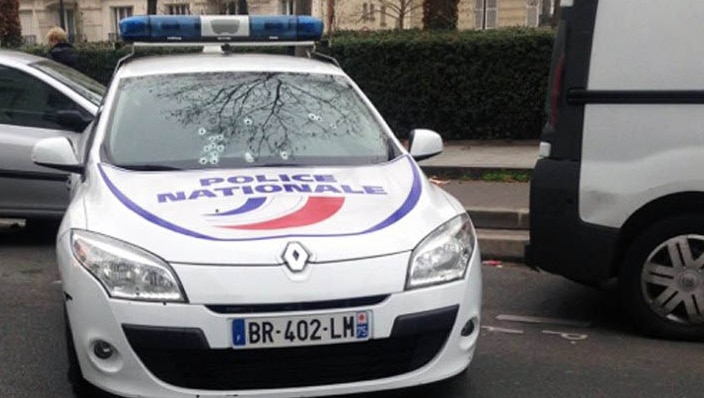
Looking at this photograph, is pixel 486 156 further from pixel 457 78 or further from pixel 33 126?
pixel 33 126

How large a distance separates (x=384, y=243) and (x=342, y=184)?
1.86 ft

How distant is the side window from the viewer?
6.82m

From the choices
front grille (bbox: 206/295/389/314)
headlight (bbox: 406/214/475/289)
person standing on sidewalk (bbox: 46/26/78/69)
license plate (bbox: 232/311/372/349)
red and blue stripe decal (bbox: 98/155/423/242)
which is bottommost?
license plate (bbox: 232/311/372/349)

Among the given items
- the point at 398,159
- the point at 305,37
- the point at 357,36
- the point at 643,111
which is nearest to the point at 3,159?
the point at 305,37

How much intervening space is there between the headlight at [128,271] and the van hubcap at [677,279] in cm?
265

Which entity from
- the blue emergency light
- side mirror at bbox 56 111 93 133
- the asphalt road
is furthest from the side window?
the blue emergency light

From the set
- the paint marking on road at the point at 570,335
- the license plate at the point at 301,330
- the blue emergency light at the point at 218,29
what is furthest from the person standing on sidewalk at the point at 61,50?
the license plate at the point at 301,330

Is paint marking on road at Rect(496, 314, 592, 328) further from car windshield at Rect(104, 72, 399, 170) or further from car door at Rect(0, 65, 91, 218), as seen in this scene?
car door at Rect(0, 65, 91, 218)

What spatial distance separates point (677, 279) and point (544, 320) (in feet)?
2.78

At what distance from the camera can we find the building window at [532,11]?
116 ft

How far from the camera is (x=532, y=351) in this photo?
176 inches

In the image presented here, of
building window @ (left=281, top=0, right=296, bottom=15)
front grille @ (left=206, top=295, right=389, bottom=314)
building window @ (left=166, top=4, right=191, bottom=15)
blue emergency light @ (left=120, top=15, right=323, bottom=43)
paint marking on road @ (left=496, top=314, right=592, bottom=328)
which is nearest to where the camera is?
front grille @ (left=206, top=295, right=389, bottom=314)

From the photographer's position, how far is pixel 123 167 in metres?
3.96

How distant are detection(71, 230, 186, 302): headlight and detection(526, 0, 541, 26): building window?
3410 cm
